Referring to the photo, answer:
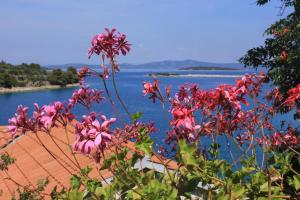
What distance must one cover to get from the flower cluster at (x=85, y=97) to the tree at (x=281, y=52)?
Result: 14.3 feet

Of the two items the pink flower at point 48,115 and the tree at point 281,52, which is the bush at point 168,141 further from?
the tree at point 281,52

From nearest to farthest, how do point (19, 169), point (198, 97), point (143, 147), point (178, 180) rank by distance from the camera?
point (143, 147), point (178, 180), point (198, 97), point (19, 169)

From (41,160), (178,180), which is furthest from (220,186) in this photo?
(41,160)

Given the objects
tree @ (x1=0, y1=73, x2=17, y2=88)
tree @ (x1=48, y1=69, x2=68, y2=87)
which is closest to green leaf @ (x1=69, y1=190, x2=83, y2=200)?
tree @ (x1=0, y1=73, x2=17, y2=88)

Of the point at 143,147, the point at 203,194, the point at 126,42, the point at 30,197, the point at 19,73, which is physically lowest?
the point at 19,73

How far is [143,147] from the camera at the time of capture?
181 centimetres

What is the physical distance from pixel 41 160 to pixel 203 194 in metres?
4.42

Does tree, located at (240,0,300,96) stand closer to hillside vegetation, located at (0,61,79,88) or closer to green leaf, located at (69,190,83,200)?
green leaf, located at (69,190,83,200)

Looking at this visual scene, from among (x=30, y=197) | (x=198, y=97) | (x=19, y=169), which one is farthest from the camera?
(x=19, y=169)

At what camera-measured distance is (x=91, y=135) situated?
1705mm

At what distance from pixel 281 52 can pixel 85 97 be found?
5.77 meters

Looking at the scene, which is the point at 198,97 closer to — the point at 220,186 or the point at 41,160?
the point at 220,186

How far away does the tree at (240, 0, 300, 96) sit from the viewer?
23.2 feet

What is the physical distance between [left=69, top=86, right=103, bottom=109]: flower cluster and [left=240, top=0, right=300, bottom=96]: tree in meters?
4.36
